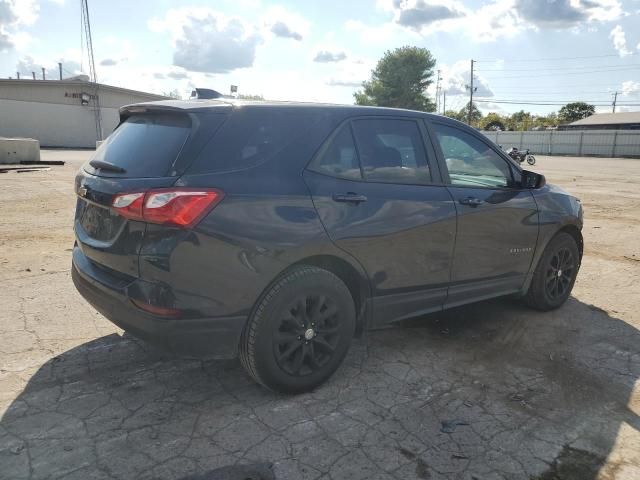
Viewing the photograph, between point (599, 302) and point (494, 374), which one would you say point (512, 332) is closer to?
point (494, 374)

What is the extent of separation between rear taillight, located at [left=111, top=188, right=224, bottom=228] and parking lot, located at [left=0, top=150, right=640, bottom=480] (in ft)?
3.68

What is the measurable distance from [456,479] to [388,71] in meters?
66.3

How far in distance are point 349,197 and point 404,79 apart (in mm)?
64717

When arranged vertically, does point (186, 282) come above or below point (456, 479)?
above

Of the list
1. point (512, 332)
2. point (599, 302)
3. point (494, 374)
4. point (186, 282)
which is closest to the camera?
point (186, 282)

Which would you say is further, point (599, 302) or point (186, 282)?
point (599, 302)

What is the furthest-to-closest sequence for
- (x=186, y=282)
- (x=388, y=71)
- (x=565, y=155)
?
(x=388, y=71)
(x=565, y=155)
(x=186, y=282)

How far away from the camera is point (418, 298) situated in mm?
3635

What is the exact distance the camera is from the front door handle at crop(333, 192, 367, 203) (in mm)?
3100

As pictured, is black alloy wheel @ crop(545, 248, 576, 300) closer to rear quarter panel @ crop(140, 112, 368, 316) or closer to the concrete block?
rear quarter panel @ crop(140, 112, 368, 316)

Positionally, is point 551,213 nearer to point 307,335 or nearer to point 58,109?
point 307,335

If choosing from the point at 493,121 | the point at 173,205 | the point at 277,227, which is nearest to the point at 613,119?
the point at 493,121

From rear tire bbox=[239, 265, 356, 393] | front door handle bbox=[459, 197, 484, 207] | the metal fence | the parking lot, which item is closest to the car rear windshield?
rear tire bbox=[239, 265, 356, 393]

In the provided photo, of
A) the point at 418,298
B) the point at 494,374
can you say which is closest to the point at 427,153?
the point at 418,298
